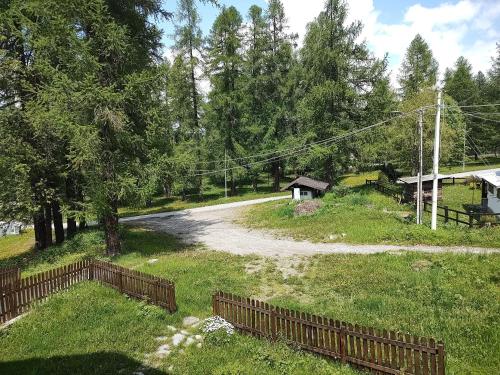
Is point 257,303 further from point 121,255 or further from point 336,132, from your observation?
point 336,132

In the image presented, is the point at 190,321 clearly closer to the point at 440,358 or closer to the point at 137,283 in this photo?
the point at 137,283

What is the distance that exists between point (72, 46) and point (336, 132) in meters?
23.7

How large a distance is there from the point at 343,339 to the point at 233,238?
15.8m

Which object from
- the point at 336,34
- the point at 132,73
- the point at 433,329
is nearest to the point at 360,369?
the point at 433,329

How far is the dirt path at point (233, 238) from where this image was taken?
17672mm

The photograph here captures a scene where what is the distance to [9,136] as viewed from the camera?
790 inches

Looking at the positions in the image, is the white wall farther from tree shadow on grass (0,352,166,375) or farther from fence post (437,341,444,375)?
tree shadow on grass (0,352,166,375)

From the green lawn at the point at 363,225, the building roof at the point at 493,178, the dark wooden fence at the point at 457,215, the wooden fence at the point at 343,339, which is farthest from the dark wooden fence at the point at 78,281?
the building roof at the point at 493,178

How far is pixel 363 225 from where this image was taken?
21.5 metres

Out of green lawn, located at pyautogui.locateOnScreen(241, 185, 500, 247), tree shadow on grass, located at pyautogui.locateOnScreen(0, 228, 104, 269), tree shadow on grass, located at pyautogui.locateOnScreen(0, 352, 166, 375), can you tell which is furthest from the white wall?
tree shadow on grass, located at pyautogui.locateOnScreen(0, 352, 166, 375)

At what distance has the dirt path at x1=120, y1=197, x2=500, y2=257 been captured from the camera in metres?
17.7

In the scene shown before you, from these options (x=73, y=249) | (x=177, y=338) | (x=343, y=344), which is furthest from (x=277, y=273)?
(x=73, y=249)

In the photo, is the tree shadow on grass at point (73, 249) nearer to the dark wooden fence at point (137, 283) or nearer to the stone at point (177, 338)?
the dark wooden fence at point (137, 283)

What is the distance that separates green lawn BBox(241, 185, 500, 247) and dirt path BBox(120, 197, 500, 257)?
3.01 ft
